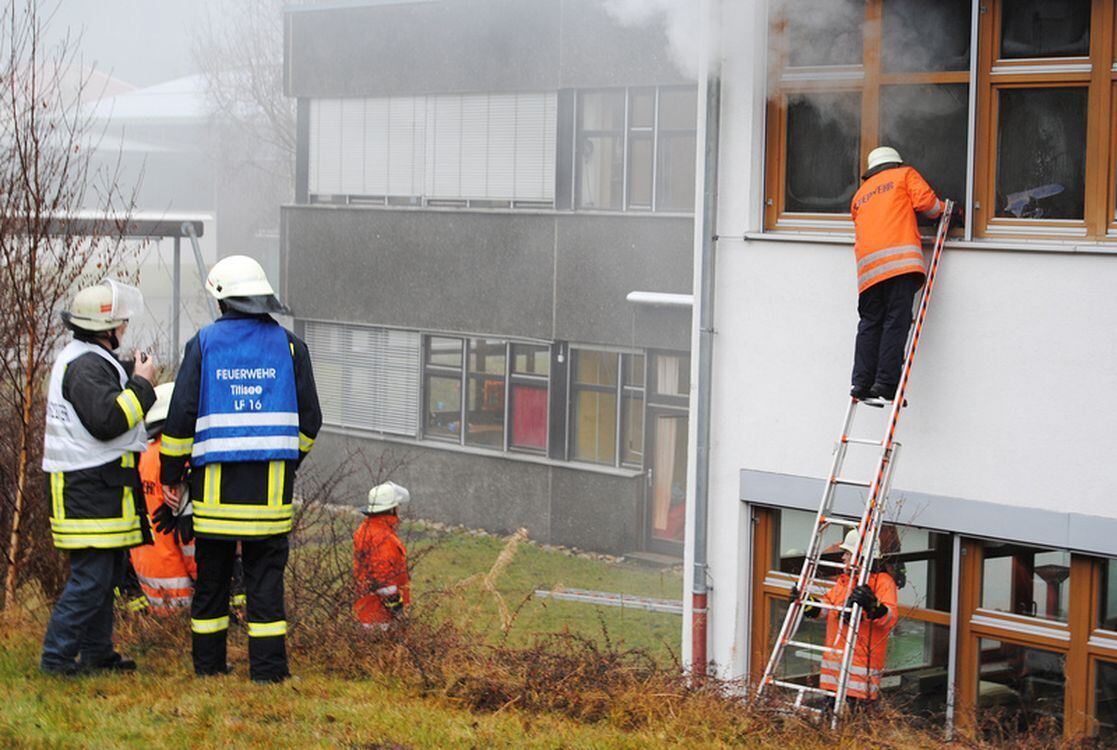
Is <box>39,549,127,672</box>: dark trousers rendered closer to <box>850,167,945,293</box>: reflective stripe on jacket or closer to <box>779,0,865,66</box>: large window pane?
<box>850,167,945,293</box>: reflective stripe on jacket

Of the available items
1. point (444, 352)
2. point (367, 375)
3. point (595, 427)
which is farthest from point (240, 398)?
point (367, 375)

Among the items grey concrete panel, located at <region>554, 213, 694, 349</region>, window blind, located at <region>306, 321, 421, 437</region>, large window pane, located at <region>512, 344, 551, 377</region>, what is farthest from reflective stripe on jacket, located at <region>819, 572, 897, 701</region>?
window blind, located at <region>306, 321, 421, 437</region>

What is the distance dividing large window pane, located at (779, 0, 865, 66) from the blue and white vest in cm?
403

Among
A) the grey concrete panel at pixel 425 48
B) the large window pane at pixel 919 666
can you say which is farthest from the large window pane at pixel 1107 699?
the grey concrete panel at pixel 425 48

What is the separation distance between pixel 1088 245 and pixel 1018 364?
2.30 ft

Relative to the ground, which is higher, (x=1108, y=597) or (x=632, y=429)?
(x=1108, y=597)

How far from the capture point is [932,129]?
27.1 ft

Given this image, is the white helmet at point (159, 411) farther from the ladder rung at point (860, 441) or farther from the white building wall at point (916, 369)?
the ladder rung at point (860, 441)

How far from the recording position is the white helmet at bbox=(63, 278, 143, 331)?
6.49 metres

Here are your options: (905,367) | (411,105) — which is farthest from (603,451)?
(905,367)

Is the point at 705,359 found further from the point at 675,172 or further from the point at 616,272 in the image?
A: the point at 616,272

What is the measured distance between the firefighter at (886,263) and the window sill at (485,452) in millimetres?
12173

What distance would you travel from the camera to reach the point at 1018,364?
771 cm

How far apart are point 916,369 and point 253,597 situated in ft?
12.5
